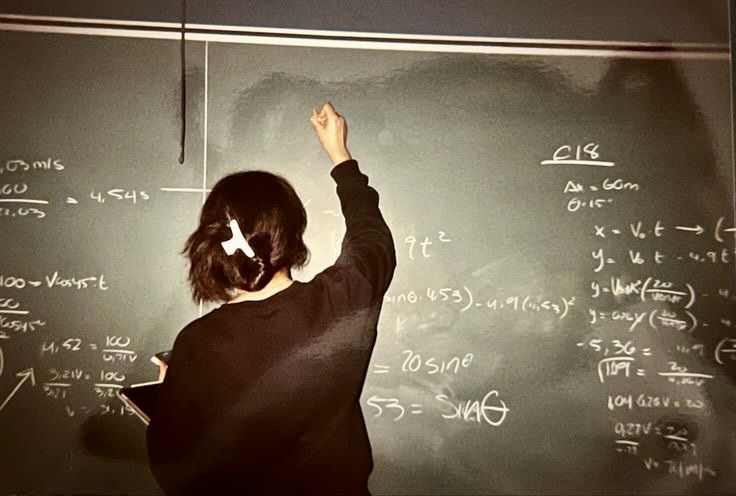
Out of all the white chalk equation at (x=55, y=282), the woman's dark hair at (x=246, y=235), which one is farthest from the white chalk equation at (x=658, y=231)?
the white chalk equation at (x=55, y=282)

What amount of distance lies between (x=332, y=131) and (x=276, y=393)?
19.0 inches

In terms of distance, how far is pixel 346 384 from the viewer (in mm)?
1290

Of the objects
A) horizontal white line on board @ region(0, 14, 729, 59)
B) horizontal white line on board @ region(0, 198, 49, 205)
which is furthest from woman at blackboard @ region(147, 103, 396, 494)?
horizontal white line on board @ region(0, 198, 49, 205)

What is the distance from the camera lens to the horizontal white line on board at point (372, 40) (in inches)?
52.3

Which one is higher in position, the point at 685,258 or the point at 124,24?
the point at 124,24

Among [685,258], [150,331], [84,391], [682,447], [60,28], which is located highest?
[60,28]

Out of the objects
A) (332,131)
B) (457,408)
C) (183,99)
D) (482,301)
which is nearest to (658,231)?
(482,301)

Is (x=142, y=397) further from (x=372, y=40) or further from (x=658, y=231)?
(x=658, y=231)

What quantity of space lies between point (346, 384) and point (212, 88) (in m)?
0.59

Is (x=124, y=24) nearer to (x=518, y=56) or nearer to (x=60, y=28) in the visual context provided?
(x=60, y=28)

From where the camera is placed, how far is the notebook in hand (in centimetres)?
128

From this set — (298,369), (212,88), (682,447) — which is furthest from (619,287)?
(212,88)

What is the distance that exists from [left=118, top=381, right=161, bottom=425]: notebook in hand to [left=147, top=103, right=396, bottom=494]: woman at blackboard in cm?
2

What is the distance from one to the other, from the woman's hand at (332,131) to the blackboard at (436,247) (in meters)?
0.02
